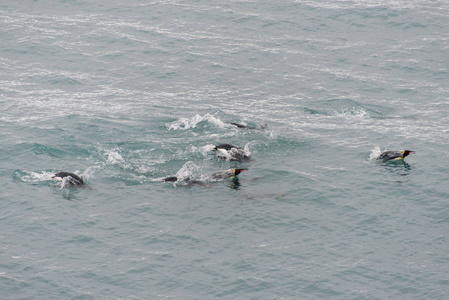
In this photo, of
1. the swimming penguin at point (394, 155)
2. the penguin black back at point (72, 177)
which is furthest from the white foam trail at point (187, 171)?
the swimming penguin at point (394, 155)

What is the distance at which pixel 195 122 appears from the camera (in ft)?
109

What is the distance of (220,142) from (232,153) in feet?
7.97

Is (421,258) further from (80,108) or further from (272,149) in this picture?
(80,108)

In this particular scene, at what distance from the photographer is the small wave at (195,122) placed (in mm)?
32906

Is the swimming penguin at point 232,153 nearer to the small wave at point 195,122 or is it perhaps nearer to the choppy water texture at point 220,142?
the choppy water texture at point 220,142

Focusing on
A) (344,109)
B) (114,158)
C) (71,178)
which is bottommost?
(71,178)

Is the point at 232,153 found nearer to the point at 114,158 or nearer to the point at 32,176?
the point at 114,158

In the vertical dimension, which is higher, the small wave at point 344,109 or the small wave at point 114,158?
the small wave at point 344,109

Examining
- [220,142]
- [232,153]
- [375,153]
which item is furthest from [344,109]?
[232,153]

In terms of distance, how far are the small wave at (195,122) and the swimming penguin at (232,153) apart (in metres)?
3.87

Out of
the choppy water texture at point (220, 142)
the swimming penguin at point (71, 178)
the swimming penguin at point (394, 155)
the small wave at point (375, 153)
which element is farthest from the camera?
the small wave at point (375, 153)

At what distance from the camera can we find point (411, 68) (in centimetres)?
4256

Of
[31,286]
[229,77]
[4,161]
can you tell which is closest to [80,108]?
[4,161]

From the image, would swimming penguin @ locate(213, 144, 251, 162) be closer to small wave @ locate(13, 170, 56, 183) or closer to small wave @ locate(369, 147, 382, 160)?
small wave @ locate(369, 147, 382, 160)
